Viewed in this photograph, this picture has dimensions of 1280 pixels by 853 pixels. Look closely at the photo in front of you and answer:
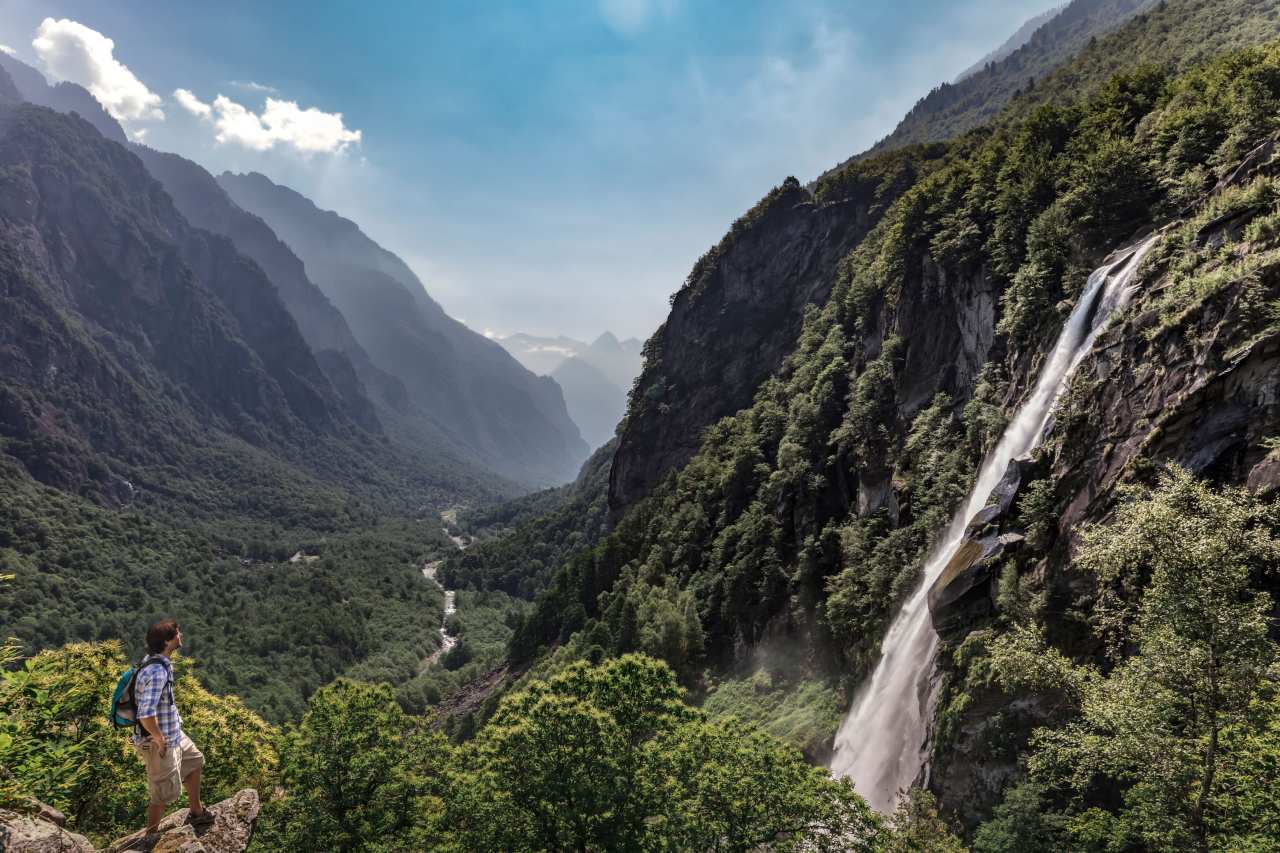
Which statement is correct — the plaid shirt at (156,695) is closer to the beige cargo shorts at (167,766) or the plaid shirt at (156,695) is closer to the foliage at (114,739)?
the beige cargo shorts at (167,766)

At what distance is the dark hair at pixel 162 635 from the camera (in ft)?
29.3

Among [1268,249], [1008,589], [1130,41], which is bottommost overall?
[1008,589]

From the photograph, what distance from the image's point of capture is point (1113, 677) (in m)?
14.9

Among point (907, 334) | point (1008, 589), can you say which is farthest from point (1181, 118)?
point (1008, 589)

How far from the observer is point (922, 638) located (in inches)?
998

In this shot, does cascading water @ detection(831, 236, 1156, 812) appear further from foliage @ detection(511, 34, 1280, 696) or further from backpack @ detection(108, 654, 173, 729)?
backpack @ detection(108, 654, 173, 729)

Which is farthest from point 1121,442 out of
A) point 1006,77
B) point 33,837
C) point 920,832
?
point 1006,77

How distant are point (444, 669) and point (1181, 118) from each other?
376ft

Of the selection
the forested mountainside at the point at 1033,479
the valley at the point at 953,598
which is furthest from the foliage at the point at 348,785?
the forested mountainside at the point at 1033,479

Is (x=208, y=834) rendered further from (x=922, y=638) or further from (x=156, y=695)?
(x=922, y=638)

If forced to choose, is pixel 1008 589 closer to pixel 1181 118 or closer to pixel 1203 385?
pixel 1203 385

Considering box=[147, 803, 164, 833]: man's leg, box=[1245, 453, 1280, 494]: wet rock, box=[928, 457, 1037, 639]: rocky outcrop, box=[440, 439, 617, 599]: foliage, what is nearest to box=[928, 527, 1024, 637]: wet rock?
box=[928, 457, 1037, 639]: rocky outcrop

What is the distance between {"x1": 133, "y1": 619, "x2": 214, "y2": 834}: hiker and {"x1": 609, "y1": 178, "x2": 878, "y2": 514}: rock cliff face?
217ft

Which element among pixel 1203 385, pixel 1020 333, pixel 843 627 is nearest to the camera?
pixel 1203 385
